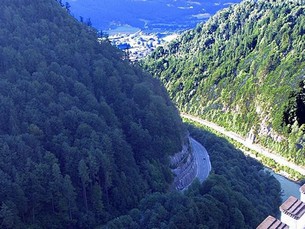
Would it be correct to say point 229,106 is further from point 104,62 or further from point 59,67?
point 59,67

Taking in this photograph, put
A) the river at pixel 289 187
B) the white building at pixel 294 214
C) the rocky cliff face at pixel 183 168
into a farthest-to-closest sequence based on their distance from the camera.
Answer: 1. the river at pixel 289 187
2. the rocky cliff face at pixel 183 168
3. the white building at pixel 294 214

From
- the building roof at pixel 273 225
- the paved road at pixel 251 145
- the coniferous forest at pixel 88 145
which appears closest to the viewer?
the building roof at pixel 273 225

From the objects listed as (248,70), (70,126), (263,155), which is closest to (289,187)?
(263,155)

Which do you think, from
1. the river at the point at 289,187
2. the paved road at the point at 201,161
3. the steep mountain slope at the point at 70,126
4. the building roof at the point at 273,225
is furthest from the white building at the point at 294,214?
the river at the point at 289,187

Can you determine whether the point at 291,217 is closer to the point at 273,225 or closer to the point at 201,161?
the point at 273,225

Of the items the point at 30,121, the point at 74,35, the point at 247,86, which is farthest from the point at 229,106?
the point at 30,121

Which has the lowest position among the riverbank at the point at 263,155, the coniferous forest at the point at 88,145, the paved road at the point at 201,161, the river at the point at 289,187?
the river at the point at 289,187

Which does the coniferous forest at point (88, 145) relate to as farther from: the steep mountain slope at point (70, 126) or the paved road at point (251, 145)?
the paved road at point (251, 145)
